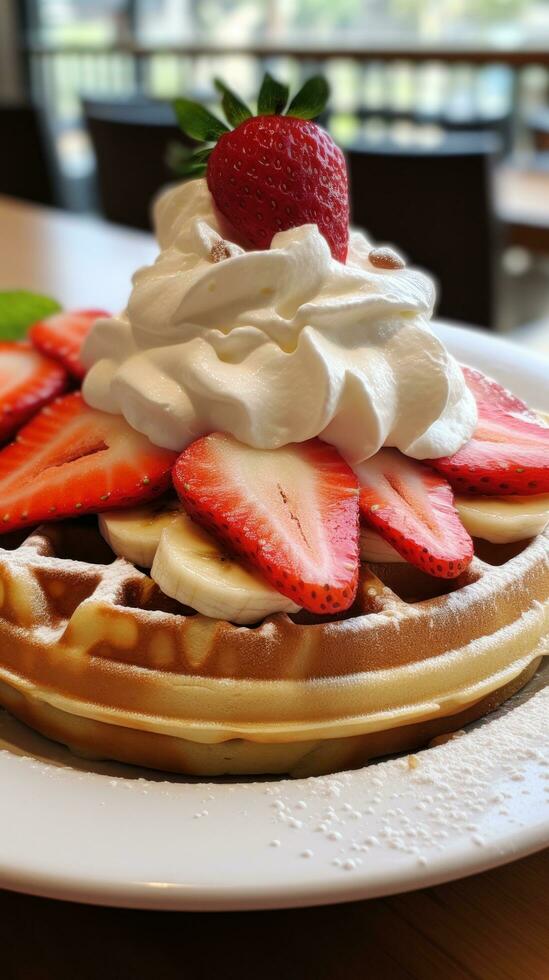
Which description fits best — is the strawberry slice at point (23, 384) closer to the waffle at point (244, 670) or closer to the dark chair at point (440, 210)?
the waffle at point (244, 670)

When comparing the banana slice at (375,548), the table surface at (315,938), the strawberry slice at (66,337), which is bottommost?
the table surface at (315,938)

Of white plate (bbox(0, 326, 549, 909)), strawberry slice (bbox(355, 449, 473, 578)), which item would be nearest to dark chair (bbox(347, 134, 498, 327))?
strawberry slice (bbox(355, 449, 473, 578))

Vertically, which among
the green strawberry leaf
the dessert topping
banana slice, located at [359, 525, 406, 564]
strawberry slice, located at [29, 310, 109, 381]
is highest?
the green strawberry leaf

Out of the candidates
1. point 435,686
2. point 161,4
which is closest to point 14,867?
point 435,686

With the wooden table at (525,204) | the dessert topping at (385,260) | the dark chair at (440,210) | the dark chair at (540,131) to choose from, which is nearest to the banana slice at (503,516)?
the dessert topping at (385,260)

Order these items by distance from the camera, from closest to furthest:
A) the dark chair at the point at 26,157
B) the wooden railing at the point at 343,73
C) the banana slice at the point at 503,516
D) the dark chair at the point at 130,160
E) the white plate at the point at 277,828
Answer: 1. the white plate at the point at 277,828
2. the banana slice at the point at 503,516
3. the dark chair at the point at 130,160
4. the dark chair at the point at 26,157
5. the wooden railing at the point at 343,73

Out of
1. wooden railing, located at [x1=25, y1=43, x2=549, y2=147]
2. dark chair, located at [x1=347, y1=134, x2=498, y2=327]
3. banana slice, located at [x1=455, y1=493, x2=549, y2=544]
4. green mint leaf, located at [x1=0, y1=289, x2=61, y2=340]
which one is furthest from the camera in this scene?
wooden railing, located at [x1=25, y1=43, x2=549, y2=147]

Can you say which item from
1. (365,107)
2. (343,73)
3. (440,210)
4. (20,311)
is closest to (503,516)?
(20,311)

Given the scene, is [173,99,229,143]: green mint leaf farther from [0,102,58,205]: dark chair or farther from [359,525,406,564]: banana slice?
[0,102,58,205]: dark chair
